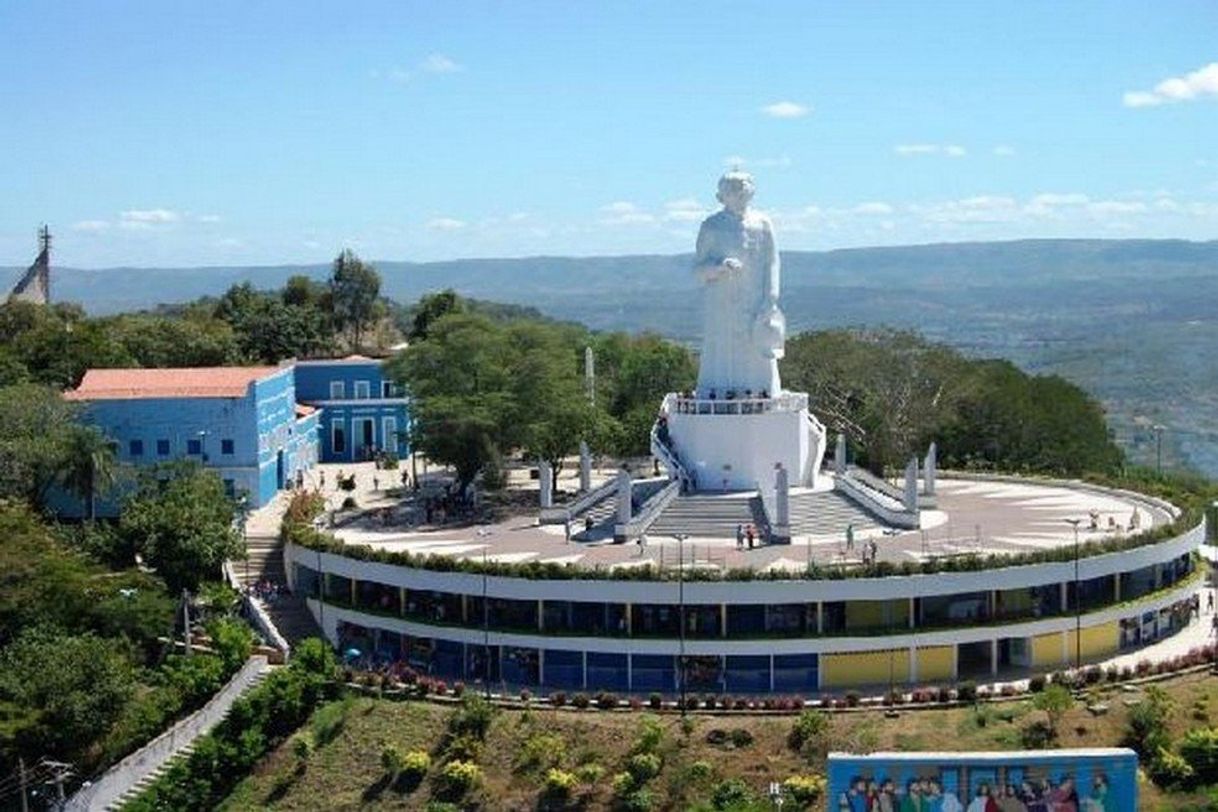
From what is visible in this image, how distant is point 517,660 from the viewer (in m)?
45.1

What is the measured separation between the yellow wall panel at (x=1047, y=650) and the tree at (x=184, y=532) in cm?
2431

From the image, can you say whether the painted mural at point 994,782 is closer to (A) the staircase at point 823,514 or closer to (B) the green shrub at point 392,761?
(B) the green shrub at point 392,761

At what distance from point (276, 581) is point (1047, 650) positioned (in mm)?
24247

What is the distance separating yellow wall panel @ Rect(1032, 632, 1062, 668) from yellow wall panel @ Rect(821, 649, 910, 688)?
3989mm

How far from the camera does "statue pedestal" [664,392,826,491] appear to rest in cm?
5409

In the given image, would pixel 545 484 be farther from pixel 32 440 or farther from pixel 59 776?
pixel 59 776

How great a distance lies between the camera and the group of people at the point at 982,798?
1262 inches

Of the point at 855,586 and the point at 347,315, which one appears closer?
the point at 855,586

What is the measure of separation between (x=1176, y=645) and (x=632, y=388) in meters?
33.1

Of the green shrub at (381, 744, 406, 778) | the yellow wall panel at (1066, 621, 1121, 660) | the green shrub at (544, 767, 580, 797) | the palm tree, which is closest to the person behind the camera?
the green shrub at (544, 767, 580, 797)

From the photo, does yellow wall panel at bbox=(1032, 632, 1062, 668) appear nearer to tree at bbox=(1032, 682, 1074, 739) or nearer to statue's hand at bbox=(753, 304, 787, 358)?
tree at bbox=(1032, 682, 1074, 739)

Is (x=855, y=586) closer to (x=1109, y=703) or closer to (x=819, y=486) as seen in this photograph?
(x=1109, y=703)

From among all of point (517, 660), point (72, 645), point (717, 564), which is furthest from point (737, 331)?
point (72, 645)

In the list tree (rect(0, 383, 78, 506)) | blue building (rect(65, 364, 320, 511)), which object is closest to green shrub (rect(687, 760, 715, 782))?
tree (rect(0, 383, 78, 506))
